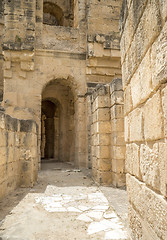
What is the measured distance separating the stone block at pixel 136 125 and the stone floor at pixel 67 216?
1337mm

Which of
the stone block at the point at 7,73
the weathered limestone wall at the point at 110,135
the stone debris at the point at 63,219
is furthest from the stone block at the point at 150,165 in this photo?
the stone block at the point at 7,73

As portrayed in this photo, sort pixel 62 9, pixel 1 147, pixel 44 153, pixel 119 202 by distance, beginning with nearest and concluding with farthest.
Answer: pixel 119 202
pixel 1 147
pixel 62 9
pixel 44 153

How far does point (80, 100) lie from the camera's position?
31.4ft

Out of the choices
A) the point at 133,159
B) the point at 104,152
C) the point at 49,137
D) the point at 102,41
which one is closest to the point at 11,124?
the point at 104,152

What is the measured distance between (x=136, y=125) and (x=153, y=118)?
521 mm

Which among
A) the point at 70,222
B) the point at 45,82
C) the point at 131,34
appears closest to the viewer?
the point at 131,34

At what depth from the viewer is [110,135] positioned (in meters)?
5.79

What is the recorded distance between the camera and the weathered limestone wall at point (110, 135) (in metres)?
5.27

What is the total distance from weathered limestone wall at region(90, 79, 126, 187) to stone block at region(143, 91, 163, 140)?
3440mm

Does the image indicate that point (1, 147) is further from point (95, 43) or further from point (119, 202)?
point (95, 43)

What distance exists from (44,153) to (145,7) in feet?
48.7

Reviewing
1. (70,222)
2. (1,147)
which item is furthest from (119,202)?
(1,147)

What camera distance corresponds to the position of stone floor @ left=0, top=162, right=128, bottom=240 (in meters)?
2.71

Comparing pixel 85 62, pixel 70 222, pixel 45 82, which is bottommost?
pixel 70 222
